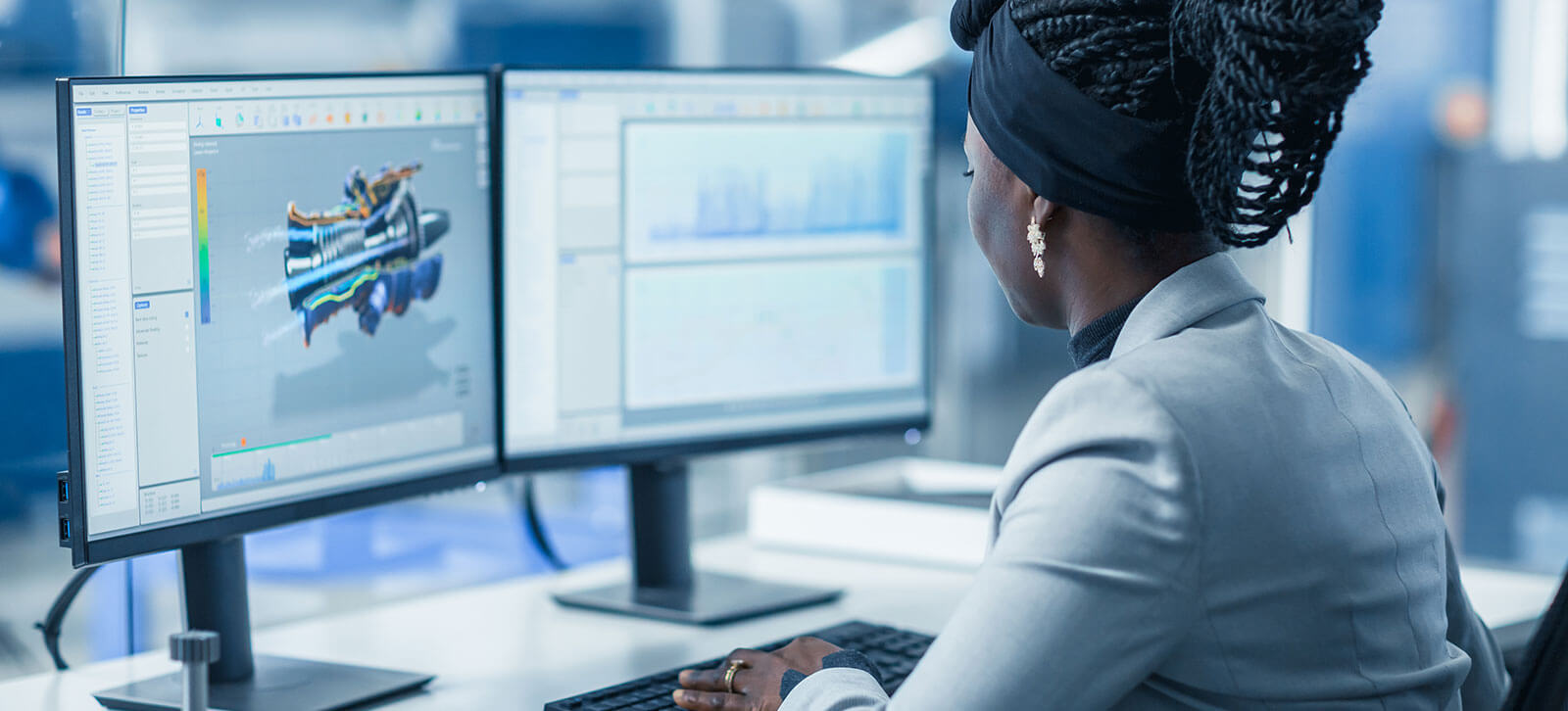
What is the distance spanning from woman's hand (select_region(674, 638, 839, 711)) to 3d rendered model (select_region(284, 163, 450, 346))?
Result: 0.42 metres

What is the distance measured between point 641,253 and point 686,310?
0.25 ft

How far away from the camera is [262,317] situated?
1.20 m

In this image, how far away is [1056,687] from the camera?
83cm

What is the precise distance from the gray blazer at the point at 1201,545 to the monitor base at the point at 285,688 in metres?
0.41

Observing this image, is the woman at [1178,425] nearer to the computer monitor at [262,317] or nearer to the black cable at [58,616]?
the computer monitor at [262,317]

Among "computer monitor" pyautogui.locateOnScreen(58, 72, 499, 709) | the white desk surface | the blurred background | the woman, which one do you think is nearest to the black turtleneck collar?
the woman

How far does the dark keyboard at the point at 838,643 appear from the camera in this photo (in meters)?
1.13

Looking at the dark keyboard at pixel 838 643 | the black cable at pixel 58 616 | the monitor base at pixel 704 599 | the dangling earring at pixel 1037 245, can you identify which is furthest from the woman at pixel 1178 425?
the black cable at pixel 58 616

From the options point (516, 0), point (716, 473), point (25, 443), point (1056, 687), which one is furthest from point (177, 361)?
point (516, 0)

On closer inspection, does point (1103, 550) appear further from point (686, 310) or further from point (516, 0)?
point (516, 0)

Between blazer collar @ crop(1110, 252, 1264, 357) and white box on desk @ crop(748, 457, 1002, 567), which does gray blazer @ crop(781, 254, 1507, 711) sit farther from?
white box on desk @ crop(748, 457, 1002, 567)

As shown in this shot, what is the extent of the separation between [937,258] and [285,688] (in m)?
0.86

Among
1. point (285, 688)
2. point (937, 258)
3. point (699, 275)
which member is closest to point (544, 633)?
point (285, 688)

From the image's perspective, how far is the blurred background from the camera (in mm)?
1630
